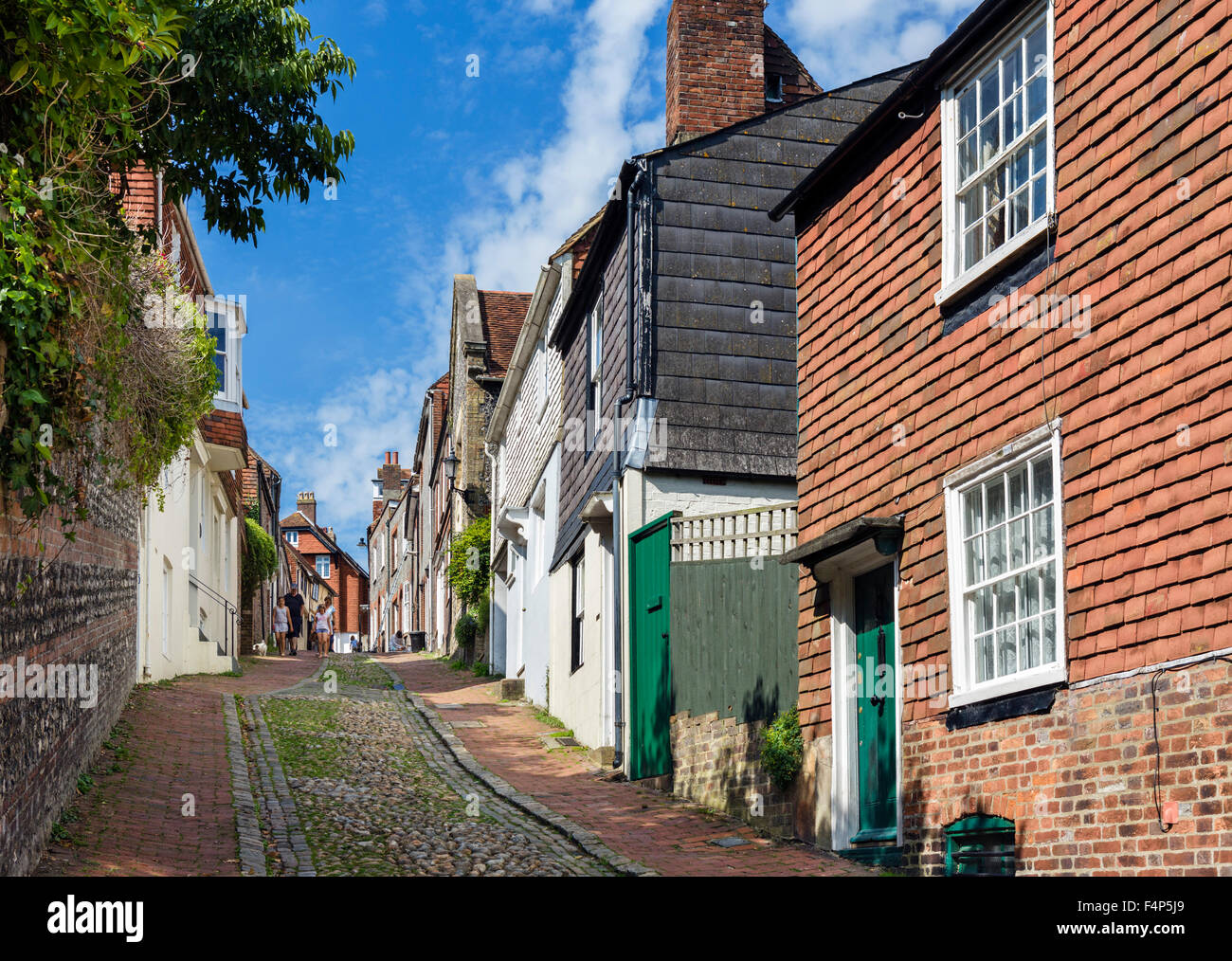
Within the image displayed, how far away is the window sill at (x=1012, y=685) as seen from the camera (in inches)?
295

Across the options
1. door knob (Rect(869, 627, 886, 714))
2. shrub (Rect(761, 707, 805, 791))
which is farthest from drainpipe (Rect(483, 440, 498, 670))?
door knob (Rect(869, 627, 886, 714))

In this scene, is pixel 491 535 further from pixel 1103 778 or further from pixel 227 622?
pixel 1103 778

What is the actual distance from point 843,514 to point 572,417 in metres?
9.12

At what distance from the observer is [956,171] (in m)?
9.17

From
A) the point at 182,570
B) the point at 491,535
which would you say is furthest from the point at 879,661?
the point at 491,535

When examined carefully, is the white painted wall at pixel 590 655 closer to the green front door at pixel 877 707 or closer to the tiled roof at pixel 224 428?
the green front door at pixel 877 707

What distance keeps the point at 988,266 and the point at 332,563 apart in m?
81.1

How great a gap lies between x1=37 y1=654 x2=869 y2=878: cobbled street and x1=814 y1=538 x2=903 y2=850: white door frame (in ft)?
1.13

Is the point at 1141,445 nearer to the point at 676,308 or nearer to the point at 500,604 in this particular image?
the point at 676,308

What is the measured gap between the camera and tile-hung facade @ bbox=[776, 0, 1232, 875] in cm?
654

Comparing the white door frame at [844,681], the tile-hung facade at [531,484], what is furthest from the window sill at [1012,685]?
the tile-hung facade at [531,484]

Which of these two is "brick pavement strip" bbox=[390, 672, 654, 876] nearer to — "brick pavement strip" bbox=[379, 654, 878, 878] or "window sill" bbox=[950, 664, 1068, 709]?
"brick pavement strip" bbox=[379, 654, 878, 878]

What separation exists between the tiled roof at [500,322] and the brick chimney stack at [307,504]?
52306 millimetres
